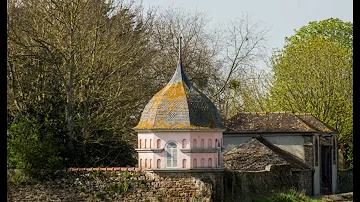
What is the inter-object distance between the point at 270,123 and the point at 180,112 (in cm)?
1576

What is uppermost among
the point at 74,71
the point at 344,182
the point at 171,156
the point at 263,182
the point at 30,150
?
the point at 74,71

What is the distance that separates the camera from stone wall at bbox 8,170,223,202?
90.8 ft

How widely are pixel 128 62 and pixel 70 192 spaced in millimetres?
6868

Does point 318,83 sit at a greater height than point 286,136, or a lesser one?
greater

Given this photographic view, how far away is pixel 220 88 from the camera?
47906 millimetres

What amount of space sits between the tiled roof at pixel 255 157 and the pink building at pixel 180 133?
29.5ft

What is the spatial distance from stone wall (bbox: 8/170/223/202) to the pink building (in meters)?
0.42

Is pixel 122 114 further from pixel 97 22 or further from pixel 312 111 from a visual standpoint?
pixel 312 111

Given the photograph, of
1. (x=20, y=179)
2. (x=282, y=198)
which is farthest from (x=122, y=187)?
(x=282, y=198)

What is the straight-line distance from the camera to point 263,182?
33250mm

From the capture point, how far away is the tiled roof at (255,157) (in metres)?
37.5

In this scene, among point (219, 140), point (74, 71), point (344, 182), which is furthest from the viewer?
point (344, 182)

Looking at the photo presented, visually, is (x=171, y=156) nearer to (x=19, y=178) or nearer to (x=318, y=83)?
(x=19, y=178)
